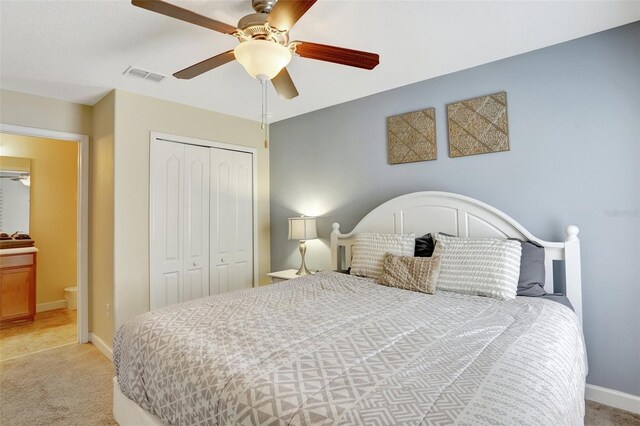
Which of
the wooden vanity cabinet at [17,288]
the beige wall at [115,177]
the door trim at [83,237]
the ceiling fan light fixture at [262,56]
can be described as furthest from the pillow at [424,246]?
the wooden vanity cabinet at [17,288]

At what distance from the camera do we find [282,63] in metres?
1.77

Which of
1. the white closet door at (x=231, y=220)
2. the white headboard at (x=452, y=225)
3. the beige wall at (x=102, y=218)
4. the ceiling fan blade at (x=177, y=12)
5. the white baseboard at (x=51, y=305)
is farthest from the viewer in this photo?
the white baseboard at (x=51, y=305)

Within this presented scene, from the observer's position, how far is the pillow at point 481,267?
2.06 metres

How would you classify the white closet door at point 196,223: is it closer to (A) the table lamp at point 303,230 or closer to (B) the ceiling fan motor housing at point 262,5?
(A) the table lamp at point 303,230

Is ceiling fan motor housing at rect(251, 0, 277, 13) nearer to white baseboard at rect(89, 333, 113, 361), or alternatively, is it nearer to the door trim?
the door trim

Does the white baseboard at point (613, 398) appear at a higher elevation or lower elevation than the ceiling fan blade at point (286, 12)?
lower

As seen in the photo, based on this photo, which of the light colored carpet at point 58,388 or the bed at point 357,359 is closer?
the bed at point 357,359

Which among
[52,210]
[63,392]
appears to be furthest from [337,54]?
[52,210]

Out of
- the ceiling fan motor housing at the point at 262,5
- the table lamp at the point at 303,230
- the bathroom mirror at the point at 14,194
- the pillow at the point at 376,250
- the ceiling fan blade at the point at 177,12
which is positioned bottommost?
A: the pillow at the point at 376,250

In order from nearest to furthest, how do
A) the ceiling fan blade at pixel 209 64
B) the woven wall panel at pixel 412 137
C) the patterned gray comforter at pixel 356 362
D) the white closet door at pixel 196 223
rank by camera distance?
1. the patterned gray comforter at pixel 356 362
2. the ceiling fan blade at pixel 209 64
3. the woven wall panel at pixel 412 137
4. the white closet door at pixel 196 223

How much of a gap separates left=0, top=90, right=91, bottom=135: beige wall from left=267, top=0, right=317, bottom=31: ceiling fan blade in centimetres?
280

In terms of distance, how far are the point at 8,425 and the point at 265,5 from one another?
2.92 meters

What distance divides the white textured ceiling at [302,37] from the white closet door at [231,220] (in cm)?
107

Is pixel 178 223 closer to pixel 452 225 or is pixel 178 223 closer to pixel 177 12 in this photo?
pixel 177 12
